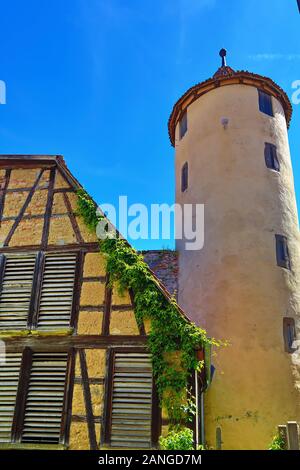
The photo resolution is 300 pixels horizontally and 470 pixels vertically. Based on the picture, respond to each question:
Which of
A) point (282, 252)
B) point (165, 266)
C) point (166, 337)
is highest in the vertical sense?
point (165, 266)

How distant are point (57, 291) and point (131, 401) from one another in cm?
303

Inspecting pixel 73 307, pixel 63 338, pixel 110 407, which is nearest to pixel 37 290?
pixel 73 307

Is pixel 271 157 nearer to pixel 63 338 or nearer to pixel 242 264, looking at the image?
pixel 242 264

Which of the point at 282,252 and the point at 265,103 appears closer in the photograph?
the point at 282,252

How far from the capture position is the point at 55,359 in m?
8.94

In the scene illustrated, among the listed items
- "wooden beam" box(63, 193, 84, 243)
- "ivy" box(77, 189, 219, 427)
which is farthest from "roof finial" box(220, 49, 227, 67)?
"ivy" box(77, 189, 219, 427)

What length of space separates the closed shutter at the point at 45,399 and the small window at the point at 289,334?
8.09 meters

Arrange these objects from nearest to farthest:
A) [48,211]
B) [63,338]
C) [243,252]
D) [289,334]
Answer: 1. [63,338]
2. [48,211]
3. [289,334]
4. [243,252]

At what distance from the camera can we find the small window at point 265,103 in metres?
17.8

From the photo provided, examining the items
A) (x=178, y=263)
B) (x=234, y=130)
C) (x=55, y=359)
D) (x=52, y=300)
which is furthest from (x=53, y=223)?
(x=234, y=130)

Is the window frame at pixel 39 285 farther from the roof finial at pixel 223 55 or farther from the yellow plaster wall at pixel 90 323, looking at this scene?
the roof finial at pixel 223 55

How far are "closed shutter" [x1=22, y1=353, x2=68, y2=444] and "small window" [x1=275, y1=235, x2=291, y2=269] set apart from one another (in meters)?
9.12

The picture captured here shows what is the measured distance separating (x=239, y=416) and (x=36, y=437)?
6954mm

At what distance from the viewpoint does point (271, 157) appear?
16953 mm
